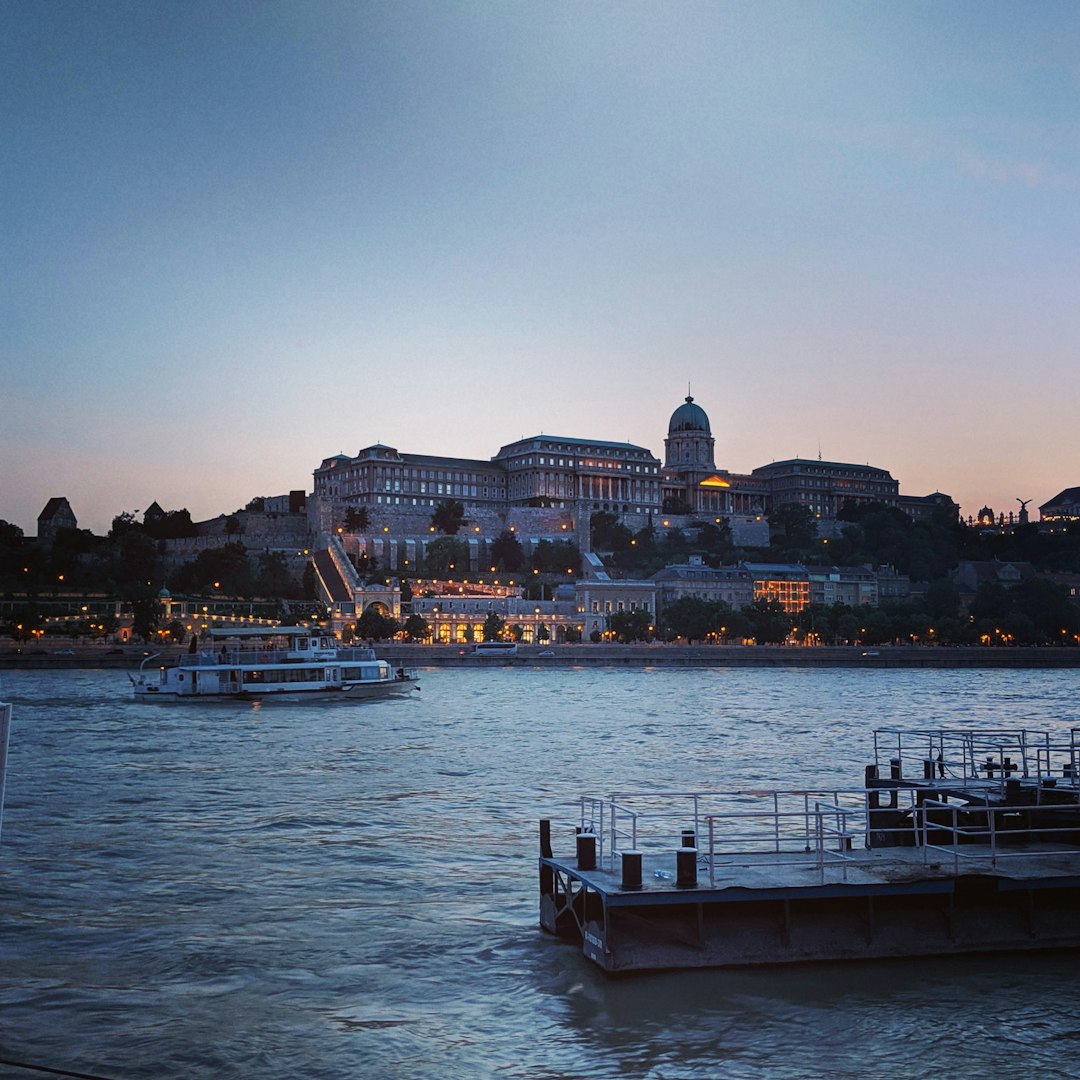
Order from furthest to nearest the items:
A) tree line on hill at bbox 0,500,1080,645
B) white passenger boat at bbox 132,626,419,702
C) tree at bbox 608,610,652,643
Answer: tree at bbox 608,610,652,643
tree line on hill at bbox 0,500,1080,645
white passenger boat at bbox 132,626,419,702

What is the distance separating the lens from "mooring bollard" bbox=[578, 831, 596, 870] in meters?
15.2

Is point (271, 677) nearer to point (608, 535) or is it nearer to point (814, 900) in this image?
point (814, 900)

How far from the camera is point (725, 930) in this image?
14.2 m

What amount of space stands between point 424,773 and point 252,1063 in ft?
82.5

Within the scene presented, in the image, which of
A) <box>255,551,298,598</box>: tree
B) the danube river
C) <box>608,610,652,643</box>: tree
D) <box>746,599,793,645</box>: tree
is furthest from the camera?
<box>255,551,298,598</box>: tree

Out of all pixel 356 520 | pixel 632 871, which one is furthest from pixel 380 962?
pixel 356 520

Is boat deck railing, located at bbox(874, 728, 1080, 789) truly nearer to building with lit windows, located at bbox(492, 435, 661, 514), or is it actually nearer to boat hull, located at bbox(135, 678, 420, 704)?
boat hull, located at bbox(135, 678, 420, 704)

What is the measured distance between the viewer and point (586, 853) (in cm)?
1525

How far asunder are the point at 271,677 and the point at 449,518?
94.8 m

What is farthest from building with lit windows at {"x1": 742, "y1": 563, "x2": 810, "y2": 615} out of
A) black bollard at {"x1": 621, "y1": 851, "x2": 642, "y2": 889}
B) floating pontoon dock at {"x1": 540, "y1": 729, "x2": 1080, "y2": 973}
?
black bollard at {"x1": 621, "y1": 851, "x2": 642, "y2": 889}

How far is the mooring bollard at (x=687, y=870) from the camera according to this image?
14.1 metres

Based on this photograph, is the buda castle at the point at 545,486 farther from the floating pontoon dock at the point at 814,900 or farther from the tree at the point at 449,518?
the floating pontoon dock at the point at 814,900

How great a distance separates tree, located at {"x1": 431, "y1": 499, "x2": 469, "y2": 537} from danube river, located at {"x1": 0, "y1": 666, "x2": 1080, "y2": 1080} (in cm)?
11907

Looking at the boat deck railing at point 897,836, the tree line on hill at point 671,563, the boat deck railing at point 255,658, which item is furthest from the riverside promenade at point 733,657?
the boat deck railing at point 897,836
